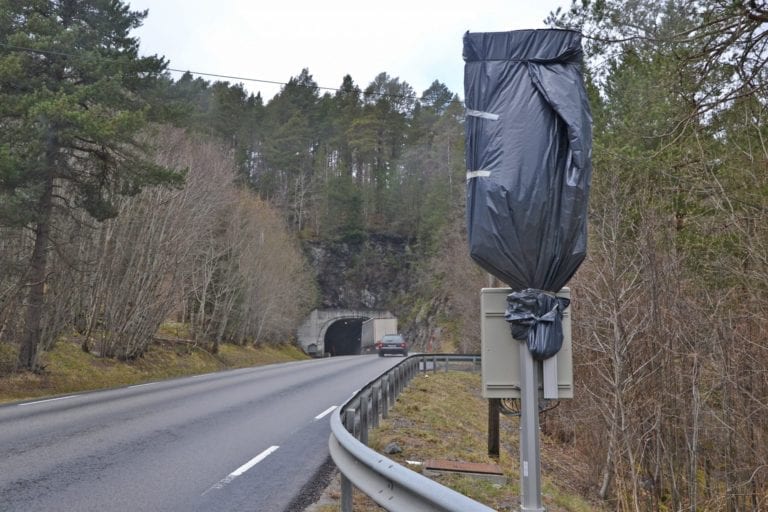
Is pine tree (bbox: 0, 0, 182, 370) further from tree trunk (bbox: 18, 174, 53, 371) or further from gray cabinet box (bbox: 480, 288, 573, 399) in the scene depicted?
gray cabinet box (bbox: 480, 288, 573, 399)

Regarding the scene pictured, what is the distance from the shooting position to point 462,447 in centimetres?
1007

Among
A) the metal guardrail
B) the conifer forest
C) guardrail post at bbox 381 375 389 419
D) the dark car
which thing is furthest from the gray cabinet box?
the dark car

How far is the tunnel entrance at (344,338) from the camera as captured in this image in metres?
80.2

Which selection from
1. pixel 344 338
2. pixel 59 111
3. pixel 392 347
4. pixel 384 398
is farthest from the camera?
pixel 344 338

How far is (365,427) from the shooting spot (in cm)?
806

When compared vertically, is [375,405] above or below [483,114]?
below

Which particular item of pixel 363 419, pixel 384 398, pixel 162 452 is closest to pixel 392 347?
pixel 384 398

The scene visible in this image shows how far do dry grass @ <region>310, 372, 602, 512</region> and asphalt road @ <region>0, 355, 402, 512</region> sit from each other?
2.95 ft

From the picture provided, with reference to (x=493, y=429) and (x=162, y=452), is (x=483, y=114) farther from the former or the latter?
(x=493, y=429)

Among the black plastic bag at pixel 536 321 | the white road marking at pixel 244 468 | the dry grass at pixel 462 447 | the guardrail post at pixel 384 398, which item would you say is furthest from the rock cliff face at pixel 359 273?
the black plastic bag at pixel 536 321

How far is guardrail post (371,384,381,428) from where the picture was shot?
9508 millimetres

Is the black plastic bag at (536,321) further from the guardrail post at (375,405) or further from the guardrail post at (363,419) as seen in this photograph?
the guardrail post at (375,405)

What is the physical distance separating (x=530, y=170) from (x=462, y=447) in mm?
7095

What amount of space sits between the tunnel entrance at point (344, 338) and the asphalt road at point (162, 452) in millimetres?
65626
